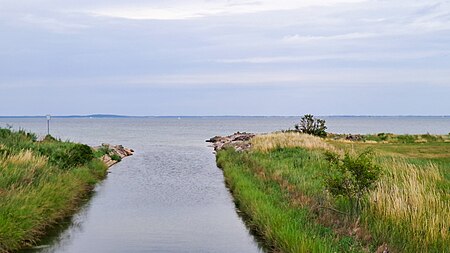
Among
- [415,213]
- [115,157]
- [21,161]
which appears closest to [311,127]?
[115,157]

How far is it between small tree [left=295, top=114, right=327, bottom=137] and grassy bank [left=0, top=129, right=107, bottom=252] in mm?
34940

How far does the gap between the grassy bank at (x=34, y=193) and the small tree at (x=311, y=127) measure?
34.9 m

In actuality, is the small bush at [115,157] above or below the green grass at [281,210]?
below

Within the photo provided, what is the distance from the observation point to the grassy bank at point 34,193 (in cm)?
1302

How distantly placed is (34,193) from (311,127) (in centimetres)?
4575

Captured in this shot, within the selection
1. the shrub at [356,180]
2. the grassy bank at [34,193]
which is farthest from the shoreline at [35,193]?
the shrub at [356,180]

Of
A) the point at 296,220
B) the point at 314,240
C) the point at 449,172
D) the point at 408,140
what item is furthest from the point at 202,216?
the point at 408,140

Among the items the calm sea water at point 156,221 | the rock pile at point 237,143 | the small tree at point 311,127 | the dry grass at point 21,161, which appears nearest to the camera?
the calm sea water at point 156,221

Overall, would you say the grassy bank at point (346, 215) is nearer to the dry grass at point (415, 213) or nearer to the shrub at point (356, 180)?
the dry grass at point (415, 213)

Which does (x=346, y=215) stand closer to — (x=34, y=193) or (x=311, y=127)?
(x=34, y=193)

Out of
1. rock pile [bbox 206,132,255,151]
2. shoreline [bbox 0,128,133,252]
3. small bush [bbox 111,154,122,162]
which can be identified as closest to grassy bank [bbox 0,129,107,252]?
shoreline [bbox 0,128,133,252]

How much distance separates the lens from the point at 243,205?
750 inches

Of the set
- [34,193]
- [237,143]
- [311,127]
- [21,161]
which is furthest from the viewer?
[311,127]

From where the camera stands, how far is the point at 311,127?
2315 inches
